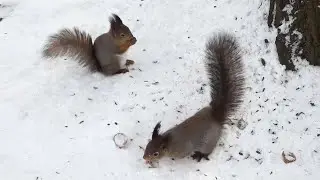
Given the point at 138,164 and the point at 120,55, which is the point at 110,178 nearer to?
the point at 138,164

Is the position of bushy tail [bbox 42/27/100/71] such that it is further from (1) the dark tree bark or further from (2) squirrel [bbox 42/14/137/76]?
(1) the dark tree bark

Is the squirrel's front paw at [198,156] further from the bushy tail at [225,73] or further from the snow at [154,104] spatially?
the bushy tail at [225,73]

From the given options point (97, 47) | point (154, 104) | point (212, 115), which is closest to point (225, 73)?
point (212, 115)

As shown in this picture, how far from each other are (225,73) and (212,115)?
0.31 metres

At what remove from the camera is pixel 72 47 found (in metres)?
4.07

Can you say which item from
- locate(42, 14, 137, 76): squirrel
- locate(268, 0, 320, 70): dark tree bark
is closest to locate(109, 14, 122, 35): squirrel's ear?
locate(42, 14, 137, 76): squirrel

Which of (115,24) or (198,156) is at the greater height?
(115,24)

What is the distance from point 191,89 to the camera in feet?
12.3

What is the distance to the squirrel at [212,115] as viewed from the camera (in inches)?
126

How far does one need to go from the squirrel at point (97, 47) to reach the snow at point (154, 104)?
4.3 inches

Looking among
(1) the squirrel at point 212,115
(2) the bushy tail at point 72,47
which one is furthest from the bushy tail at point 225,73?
(2) the bushy tail at point 72,47

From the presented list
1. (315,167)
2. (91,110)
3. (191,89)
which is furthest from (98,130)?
(315,167)

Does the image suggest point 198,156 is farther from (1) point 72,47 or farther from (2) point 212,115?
(1) point 72,47

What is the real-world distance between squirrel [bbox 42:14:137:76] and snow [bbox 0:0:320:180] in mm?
110
